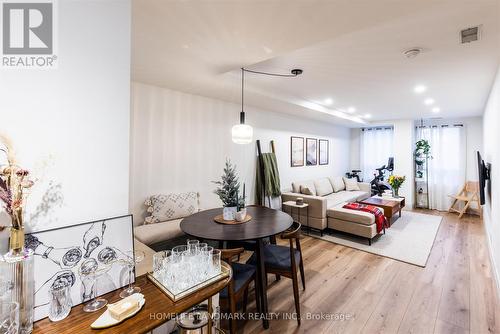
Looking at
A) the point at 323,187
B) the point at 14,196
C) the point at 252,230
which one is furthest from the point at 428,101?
the point at 14,196

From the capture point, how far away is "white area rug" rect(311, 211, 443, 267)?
336 centimetres

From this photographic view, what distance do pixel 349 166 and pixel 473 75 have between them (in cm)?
521

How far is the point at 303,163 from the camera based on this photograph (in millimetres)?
5684

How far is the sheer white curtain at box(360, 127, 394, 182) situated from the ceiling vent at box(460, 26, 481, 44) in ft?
18.2

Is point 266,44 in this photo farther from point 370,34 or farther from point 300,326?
point 300,326

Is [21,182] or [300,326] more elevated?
[21,182]

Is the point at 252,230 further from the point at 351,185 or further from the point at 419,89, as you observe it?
the point at 351,185

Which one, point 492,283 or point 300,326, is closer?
point 300,326

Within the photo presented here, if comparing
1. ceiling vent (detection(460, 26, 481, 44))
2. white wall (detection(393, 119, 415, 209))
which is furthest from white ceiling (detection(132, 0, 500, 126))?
white wall (detection(393, 119, 415, 209))

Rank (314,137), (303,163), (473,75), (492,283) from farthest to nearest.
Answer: (314,137)
(303,163)
(473,75)
(492,283)

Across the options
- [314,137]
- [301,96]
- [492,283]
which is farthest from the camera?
[314,137]

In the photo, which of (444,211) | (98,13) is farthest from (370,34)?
(444,211)

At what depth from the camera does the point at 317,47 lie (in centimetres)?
216

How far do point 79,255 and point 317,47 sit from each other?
7.70 feet
